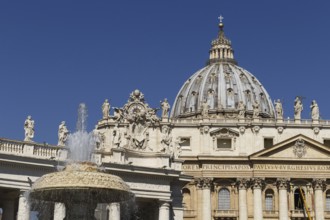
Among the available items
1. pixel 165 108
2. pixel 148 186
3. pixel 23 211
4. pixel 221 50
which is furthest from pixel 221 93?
pixel 23 211

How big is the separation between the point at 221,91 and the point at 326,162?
39254 millimetres

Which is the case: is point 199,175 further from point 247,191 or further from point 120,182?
point 120,182

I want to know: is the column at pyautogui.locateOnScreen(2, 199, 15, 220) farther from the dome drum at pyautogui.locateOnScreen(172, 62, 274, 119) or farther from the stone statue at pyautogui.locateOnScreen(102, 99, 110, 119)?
the dome drum at pyautogui.locateOnScreen(172, 62, 274, 119)

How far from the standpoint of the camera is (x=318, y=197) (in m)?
75.4

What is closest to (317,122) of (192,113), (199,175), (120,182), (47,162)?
(199,175)

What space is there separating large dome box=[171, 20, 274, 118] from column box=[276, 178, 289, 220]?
31.1 m

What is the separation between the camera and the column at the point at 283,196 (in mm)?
75000

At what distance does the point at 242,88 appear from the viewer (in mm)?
116188

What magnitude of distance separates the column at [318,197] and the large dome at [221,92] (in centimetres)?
3150

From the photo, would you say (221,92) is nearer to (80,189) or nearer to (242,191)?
(242,191)

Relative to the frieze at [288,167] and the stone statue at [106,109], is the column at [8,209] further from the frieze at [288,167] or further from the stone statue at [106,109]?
the frieze at [288,167]

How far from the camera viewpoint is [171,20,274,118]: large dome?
11031 cm

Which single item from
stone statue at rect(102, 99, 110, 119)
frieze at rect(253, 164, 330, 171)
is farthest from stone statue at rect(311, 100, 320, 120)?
stone statue at rect(102, 99, 110, 119)

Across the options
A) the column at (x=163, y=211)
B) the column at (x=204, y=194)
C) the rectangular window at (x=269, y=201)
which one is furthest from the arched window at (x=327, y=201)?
the column at (x=163, y=211)
